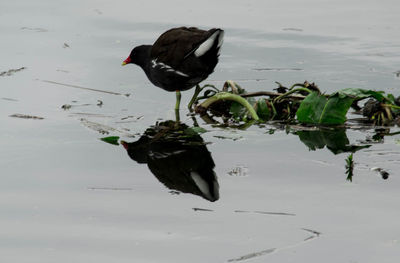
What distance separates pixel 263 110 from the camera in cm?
582

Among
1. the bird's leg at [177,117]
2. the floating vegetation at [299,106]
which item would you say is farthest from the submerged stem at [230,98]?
the bird's leg at [177,117]

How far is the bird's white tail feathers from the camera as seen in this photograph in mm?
5766

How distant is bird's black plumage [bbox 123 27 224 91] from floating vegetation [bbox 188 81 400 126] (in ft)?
0.75

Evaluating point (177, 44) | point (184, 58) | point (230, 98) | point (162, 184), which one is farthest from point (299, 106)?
point (162, 184)

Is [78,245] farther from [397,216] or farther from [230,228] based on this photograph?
[397,216]

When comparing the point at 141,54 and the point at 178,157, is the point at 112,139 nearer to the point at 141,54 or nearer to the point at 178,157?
the point at 178,157

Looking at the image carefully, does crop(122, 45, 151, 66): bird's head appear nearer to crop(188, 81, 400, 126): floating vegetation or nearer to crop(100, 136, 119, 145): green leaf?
crop(188, 81, 400, 126): floating vegetation

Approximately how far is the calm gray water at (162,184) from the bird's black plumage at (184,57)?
26cm

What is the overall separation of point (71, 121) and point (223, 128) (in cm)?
118

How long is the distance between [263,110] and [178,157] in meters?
1.32

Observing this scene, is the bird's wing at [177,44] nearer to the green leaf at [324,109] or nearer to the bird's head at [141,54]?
the bird's head at [141,54]

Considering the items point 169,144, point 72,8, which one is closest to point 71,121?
point 169,144

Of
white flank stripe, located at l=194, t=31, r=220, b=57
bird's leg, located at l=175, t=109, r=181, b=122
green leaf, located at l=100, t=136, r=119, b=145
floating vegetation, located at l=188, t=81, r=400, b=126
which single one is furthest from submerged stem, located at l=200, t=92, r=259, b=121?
green leaf, located at l=100, t=136, r=119, b=145

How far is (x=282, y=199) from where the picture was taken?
156 inches
